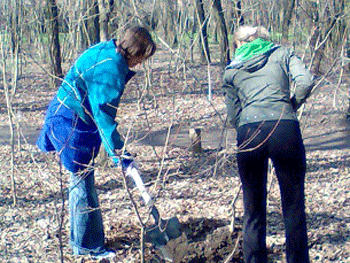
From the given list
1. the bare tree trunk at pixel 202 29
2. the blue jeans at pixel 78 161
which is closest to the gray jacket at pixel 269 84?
the blue jeans at pixel 78 161

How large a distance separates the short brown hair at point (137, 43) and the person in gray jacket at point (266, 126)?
0.51m

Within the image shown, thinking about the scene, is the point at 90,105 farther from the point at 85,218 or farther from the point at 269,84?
the point at 269,84

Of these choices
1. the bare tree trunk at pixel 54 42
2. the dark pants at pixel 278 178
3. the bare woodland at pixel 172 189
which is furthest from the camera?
the bare tree trunk at pixel 54 42

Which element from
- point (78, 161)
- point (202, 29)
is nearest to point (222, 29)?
point (202, 29)

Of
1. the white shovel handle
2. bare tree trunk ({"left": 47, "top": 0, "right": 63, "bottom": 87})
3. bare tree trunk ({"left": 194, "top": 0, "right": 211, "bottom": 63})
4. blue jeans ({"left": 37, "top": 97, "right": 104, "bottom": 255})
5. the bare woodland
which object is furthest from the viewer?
bare tree trunk ({"left": 47, "top": 0, "right": 63, "bottom": 87})

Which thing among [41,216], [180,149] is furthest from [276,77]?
[180,149]

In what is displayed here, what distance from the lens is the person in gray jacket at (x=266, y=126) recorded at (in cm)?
301

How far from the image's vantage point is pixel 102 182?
18.2 ft

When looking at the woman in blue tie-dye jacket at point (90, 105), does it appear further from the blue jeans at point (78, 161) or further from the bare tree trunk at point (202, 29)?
the bare tree trunk at point (202, 29)

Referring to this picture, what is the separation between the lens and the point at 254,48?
3109 mm

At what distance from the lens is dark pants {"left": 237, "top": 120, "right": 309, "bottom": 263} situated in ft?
9.82

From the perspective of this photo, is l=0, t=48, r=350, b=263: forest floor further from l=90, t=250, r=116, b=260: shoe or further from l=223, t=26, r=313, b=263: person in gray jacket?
l=223, t=26, r=313, b=263: person in gray jacket

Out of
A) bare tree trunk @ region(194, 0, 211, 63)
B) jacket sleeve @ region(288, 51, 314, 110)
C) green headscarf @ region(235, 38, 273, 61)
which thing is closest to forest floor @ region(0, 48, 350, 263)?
green headscarf @ region(235, 38, 273, 61)

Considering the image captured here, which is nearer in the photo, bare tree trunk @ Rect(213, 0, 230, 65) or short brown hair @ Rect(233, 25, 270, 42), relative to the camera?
short brown hair @ Rect(233, 25, 270, 42)
